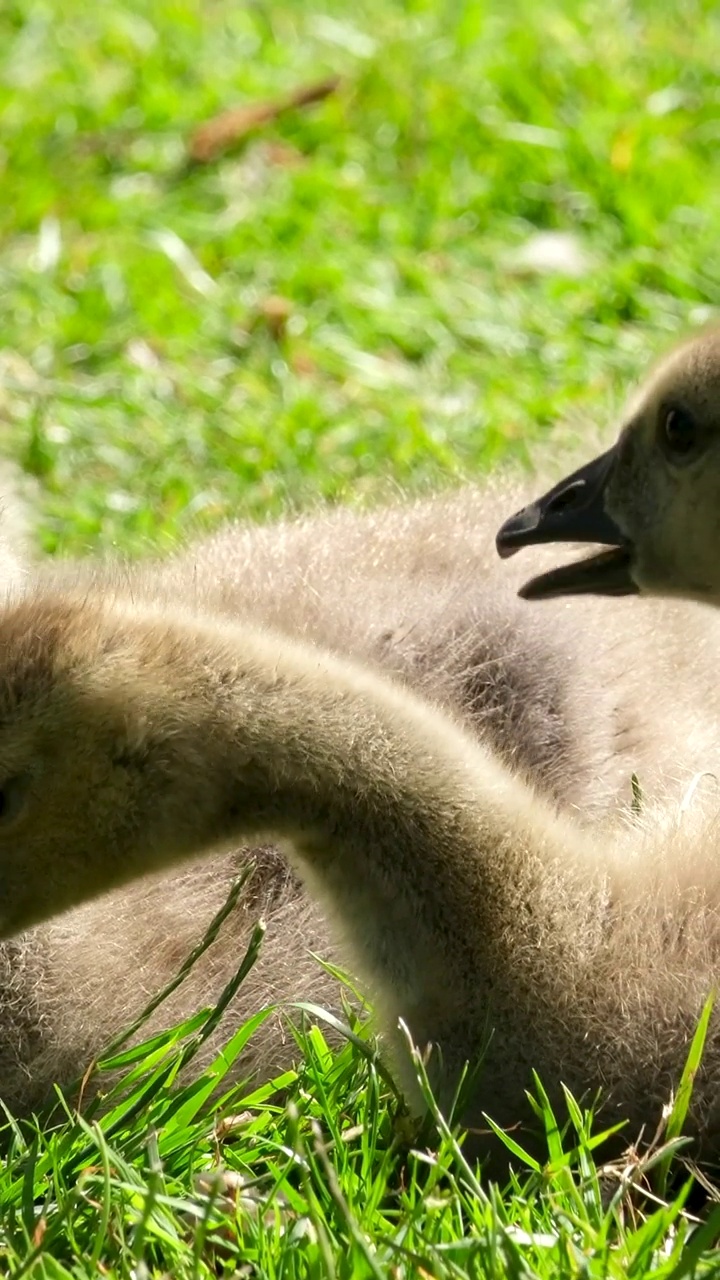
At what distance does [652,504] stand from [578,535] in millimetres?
104

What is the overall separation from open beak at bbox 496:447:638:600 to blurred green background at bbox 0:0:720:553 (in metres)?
0.73

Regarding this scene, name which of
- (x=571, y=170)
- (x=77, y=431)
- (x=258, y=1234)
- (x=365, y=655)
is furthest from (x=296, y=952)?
(x=571, y=170)

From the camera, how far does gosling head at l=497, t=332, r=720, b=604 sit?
2.63m

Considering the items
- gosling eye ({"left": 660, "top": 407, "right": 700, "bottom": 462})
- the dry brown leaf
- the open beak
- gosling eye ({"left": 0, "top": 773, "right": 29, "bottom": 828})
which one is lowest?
the dry brown leaf

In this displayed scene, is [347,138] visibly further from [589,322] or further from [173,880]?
[173,880]

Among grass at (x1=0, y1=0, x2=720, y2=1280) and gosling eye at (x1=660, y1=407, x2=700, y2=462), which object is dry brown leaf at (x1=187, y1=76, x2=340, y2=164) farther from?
gosling eye at (x1=660, y1=407, x2=700, y2=462)

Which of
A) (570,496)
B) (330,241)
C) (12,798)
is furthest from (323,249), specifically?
(12,798)

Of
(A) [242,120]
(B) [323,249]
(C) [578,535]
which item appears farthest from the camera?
(A) [242,120]

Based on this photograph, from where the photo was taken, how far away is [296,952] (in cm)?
269

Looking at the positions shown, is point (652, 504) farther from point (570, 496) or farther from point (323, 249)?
point (323, 249)

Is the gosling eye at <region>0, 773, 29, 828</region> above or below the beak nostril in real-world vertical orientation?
below

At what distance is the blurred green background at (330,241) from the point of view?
407 cm

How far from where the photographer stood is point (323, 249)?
4676 mm

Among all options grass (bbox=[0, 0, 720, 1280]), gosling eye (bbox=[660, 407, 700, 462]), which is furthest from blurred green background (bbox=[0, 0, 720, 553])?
gosling eye (bbox=[660, 407, 700, 462])
